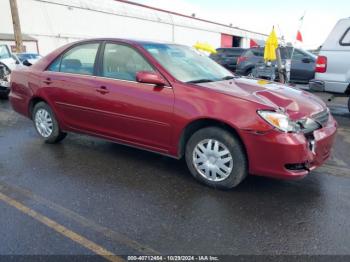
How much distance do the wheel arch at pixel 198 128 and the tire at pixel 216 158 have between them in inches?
1.7

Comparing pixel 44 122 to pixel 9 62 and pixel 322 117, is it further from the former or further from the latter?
pixel 9 62

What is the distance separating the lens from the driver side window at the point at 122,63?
414 centimetres

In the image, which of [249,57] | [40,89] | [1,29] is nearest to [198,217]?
[40,89]

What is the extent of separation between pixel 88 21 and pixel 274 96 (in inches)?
1040

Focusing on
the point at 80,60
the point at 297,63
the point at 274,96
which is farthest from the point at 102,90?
the point at 297,63

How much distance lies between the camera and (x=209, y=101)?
356cm

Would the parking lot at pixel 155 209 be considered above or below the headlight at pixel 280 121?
below

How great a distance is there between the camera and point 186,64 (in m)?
4.27

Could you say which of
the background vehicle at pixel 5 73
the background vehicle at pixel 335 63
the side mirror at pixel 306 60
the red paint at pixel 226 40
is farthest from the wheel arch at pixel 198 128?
the red paint at pixel 226 40

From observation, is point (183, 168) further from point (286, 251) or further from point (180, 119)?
point (286, 251)

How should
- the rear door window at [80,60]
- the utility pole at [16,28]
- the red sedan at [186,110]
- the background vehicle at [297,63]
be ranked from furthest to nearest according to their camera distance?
the utility pole at [16,28] → the background vehicle at [297,63] → the rear door window at [80,60] → the red sedan at [186,110]

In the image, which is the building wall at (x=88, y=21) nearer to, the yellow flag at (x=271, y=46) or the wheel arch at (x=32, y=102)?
Answer: the yellow flag at (x=271, y=46)

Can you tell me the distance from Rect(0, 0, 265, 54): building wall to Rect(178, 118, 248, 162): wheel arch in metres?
16.1

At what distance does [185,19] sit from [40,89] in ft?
114
